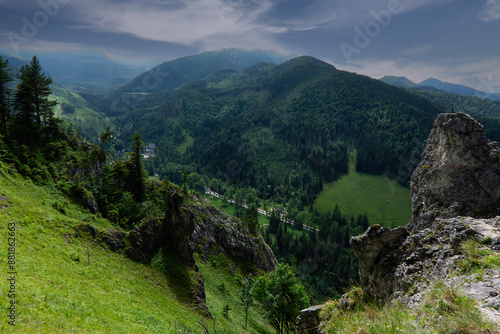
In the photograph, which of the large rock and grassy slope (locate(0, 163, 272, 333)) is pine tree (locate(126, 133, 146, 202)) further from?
the large rock

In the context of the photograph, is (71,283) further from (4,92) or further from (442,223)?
(4,92)

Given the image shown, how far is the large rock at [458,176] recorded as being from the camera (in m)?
18.7

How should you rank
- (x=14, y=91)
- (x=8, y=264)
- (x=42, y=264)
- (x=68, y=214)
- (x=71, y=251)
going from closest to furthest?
(x=8, y=264) < (x=42, y=264) < (x=71, y=251) < (x=68, y=214) < (x=14, y=91)

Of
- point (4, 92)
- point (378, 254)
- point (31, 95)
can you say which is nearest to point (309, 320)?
point (378, 254)

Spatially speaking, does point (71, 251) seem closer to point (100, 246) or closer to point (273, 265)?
point (100, 246)

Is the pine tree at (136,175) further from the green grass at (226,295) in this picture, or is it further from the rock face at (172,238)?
the green grass at (226,295)

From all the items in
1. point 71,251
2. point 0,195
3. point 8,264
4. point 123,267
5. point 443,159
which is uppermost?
point 443,159

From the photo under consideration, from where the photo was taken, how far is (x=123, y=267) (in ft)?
93.4

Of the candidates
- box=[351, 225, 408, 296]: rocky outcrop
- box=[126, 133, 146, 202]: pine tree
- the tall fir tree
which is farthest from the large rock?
the tall fir tree

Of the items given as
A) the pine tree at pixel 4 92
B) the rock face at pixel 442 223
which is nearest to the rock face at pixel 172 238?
the rock face at pixel 442 223

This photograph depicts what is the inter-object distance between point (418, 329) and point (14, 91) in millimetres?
75023

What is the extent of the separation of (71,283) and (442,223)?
29688 mm

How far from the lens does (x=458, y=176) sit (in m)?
20.5

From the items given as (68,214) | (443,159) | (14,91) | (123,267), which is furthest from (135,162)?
(443,159)
